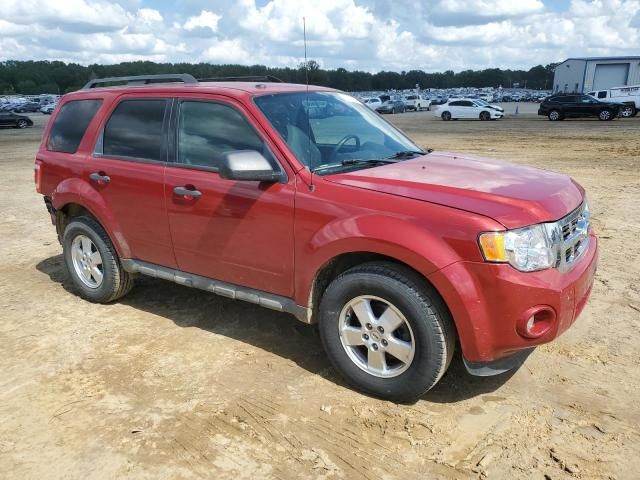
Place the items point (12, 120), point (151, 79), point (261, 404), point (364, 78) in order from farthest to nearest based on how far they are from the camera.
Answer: point (364, 78) → point (12, 120) → point (151, 79) → point (261, 404)

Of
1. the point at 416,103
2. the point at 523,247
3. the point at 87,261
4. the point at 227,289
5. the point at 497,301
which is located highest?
the point at 523,247

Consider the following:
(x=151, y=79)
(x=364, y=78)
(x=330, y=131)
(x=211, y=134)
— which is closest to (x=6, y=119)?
(x=151, y=79)

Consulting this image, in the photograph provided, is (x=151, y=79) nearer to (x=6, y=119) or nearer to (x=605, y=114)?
(x=605, y=114)

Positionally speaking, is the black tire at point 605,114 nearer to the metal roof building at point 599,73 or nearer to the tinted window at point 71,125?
the tinted window at point 71,125

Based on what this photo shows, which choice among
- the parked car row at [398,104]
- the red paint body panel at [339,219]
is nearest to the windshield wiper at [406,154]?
the red paint body panel at [339,219]

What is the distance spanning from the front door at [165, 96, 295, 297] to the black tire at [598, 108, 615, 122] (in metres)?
30.9

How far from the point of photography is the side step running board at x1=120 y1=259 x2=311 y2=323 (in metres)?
3.73

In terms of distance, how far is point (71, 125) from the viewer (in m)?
5.11

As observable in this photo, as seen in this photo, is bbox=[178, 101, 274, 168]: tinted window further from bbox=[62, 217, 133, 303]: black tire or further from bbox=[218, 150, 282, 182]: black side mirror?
bbox=[62, 217, 133, 303]: black tire

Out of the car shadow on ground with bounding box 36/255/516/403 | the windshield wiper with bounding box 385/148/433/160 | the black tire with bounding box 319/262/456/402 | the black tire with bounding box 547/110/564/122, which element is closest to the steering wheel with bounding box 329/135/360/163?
the windshield wiper with bounding box 385/148/433/160

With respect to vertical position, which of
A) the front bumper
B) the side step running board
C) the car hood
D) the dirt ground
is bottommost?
the dirt ground

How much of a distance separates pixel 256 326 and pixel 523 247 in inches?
94.5

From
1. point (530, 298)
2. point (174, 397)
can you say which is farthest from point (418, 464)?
point (174, 397)

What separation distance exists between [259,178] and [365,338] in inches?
47.8
